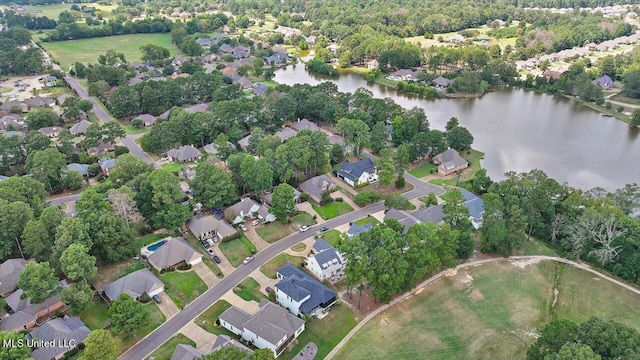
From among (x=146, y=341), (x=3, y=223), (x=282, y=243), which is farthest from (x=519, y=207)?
(x=3, y=223)

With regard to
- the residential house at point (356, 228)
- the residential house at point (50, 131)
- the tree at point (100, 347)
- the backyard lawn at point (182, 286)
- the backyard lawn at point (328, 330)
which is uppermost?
the tree at point (100, 347)

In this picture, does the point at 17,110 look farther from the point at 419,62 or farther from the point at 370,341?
the point at 419,62

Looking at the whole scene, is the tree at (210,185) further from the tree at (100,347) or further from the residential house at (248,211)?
the tree at (100,347)

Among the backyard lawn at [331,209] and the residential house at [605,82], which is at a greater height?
the residential house at [605,82]

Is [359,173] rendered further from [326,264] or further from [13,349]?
[13,349]

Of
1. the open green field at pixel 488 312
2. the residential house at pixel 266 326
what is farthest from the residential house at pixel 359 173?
the residential house at pixel 266 326

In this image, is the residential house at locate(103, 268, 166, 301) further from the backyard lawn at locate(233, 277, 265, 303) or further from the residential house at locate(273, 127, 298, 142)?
the residential house at locate(273, 127, 298, 142)
